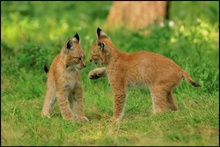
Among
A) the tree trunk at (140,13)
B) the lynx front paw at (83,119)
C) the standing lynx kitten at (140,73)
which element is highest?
the tree trunk at (140,13)

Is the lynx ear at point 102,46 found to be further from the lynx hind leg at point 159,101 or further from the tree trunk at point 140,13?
the tree trunk at point 140,13

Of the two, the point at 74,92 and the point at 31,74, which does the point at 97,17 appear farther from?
the point at 74,92

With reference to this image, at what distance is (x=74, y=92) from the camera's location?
32.7 feet

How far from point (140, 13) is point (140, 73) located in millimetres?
6024

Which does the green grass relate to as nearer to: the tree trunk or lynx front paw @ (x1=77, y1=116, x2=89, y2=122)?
lynx front paw @ (x1=77, y1=116, x2=89, y2=122)

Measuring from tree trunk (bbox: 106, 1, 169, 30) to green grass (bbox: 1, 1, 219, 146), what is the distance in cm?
55

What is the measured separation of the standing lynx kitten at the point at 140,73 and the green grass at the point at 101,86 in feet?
0.92

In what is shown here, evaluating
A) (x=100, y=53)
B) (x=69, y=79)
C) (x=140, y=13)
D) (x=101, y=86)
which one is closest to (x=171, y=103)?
(x=100, y=53)

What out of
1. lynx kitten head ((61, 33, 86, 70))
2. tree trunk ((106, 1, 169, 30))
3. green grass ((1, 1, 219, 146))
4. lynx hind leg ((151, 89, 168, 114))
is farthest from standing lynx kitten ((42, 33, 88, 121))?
tree trunk ((106, 1, 169, 30))

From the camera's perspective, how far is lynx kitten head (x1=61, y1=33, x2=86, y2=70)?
31.9ft

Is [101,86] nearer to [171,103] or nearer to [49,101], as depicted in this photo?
[49,101]

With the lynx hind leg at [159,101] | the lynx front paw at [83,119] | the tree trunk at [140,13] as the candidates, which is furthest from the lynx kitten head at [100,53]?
the tree trunk at [140,13]

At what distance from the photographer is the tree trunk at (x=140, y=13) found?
15.4 metres

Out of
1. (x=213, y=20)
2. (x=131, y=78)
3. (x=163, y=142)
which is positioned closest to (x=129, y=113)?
(x=131, y=78)
